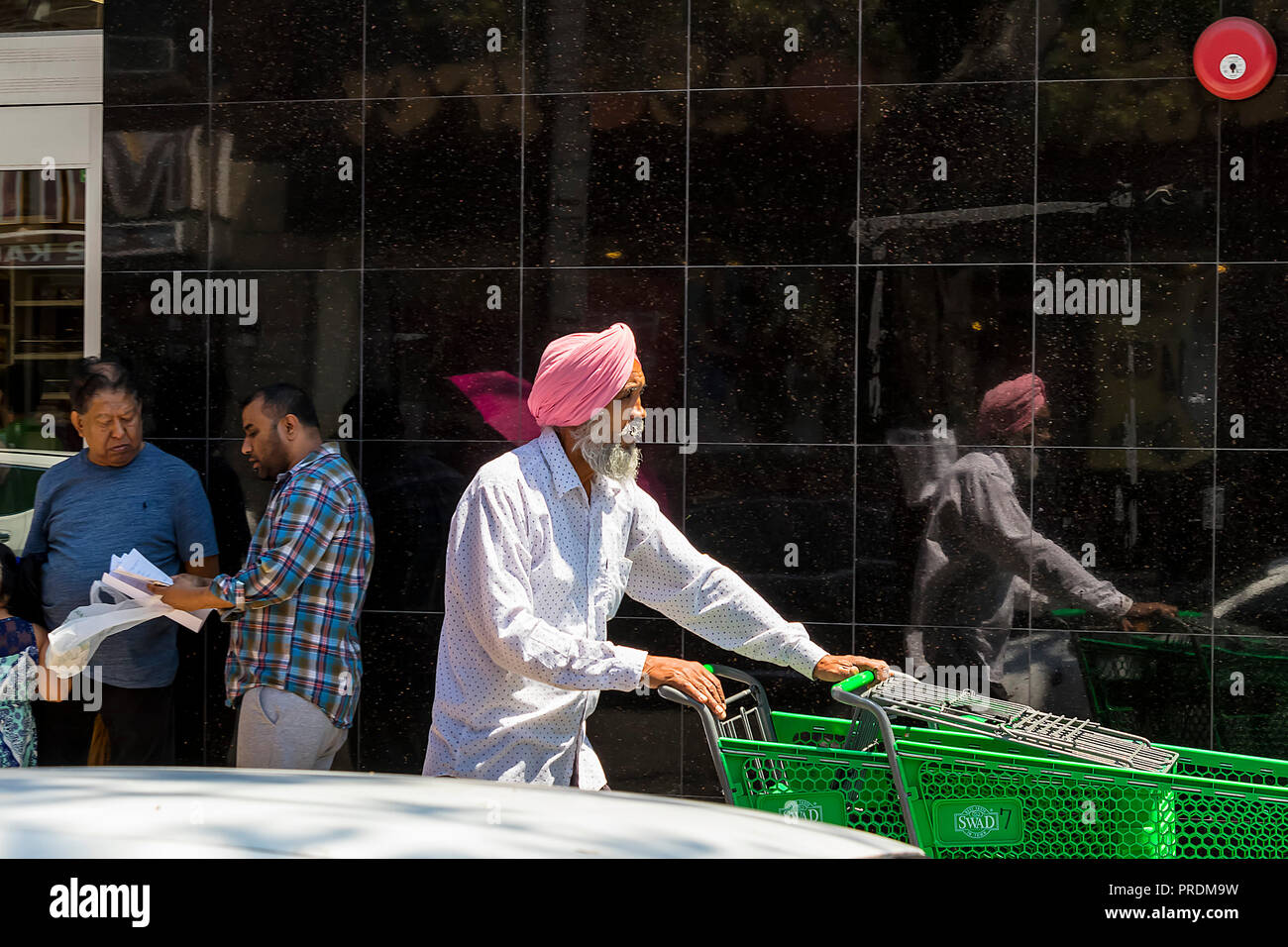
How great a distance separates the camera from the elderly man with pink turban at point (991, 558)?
587 centimetres

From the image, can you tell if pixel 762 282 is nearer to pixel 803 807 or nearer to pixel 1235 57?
pixel 1235 57

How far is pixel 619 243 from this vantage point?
20.0 feet

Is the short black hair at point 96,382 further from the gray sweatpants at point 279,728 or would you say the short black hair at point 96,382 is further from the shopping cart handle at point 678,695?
the shopping cart handle at point 678,695

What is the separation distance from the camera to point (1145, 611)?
5805 mm

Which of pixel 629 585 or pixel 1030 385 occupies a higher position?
pixel 1030 385

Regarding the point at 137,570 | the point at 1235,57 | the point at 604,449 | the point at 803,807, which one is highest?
the point at 1235,57

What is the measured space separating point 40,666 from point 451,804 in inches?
156

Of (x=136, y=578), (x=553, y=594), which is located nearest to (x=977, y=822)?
(x=553, y=594)

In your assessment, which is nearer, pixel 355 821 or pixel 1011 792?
pixel 355 821

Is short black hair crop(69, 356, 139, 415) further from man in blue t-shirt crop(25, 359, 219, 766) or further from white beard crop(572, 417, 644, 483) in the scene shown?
white beard crop(572, 417, 644, 483)

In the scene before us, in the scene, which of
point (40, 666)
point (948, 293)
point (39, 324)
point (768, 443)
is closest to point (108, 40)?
point (39, 324)

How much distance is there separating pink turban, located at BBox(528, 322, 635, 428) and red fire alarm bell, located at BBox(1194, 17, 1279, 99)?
348 cm

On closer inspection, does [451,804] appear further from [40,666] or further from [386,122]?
[386,122]

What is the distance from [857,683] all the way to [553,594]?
822 millimetres
